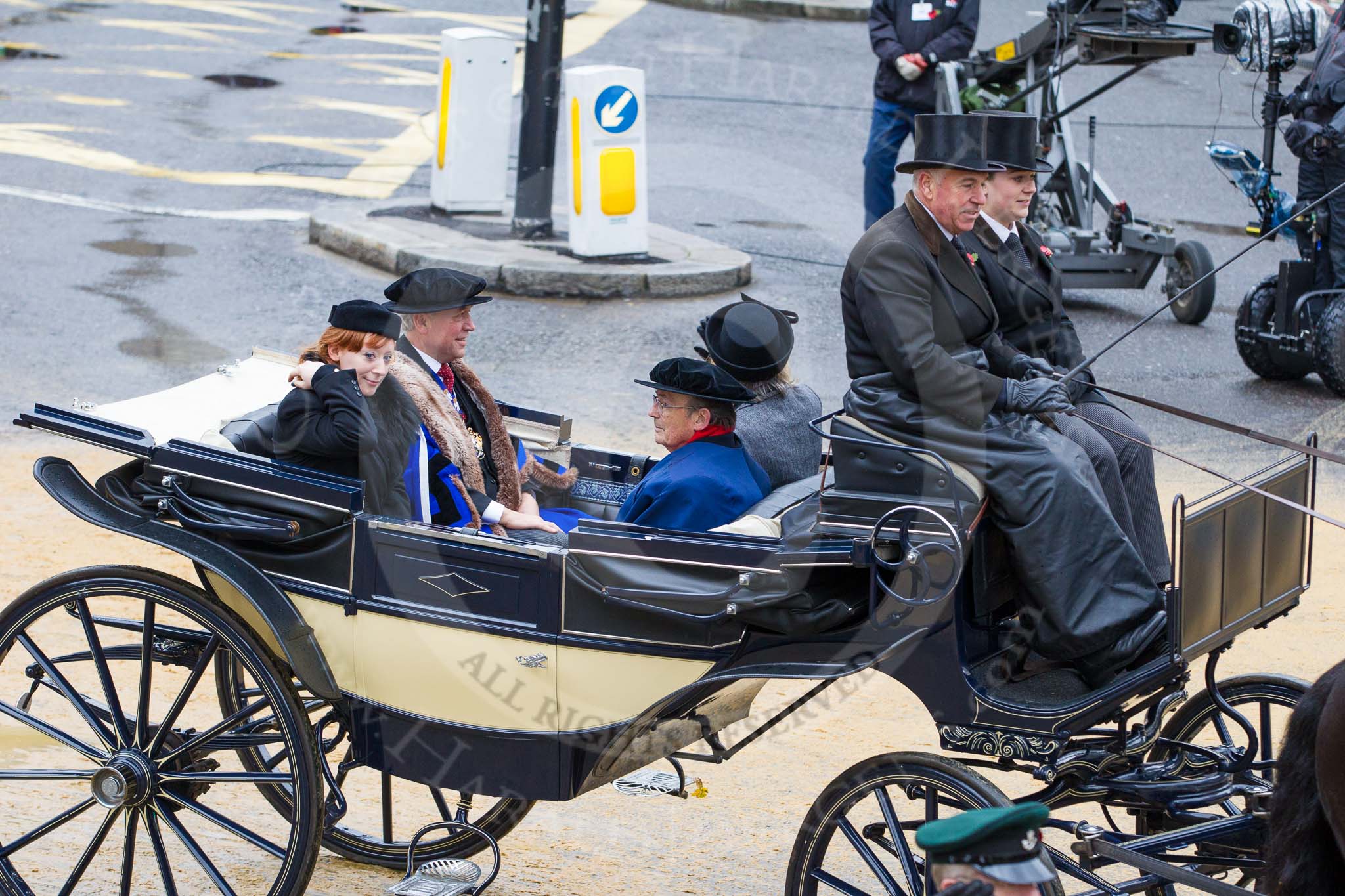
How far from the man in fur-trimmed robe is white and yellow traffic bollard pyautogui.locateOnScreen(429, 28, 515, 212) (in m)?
5.89

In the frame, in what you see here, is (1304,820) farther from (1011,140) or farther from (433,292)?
(433,292)

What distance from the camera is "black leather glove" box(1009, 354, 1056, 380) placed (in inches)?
159

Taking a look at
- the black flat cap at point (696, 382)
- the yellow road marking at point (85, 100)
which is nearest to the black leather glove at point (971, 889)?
the black flat cap at point (696, 382)

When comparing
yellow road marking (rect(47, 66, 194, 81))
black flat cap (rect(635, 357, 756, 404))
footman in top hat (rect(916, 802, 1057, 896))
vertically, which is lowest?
yellow road marking (rect(47, 66, 194, 81))

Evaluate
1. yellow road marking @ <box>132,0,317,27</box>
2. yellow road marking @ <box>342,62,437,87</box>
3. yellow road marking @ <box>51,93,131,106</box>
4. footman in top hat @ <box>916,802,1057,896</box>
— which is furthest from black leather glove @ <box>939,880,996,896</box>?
yellow road marking @ <box>132,0,317,27</box>

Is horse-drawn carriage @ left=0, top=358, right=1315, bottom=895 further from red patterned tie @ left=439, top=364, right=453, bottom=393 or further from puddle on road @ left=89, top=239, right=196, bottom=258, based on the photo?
puddle on road @ left=89, top=239, right=196, bottom=258

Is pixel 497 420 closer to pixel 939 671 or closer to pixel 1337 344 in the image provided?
pixel 939 671

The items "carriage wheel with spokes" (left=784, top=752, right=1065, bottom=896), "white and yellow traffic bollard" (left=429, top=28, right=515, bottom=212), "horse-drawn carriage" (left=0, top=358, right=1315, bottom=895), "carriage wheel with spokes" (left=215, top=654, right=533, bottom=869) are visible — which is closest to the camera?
"carriage wheel with spokes" (left=784, top=752, right=1065, bottom=896)

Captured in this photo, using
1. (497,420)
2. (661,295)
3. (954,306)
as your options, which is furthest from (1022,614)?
(661,295)

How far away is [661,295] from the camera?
376 inches

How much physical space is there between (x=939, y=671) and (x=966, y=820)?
1337mm

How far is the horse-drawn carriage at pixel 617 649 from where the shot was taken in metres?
3.56

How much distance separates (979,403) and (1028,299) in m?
0.79

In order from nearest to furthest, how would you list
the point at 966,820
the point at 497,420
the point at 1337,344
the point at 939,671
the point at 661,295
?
1. the point at 966,820
2. the point at 939,671
3. the point at 497,420
4. the point at 1337,344
5. the point at 661,295
